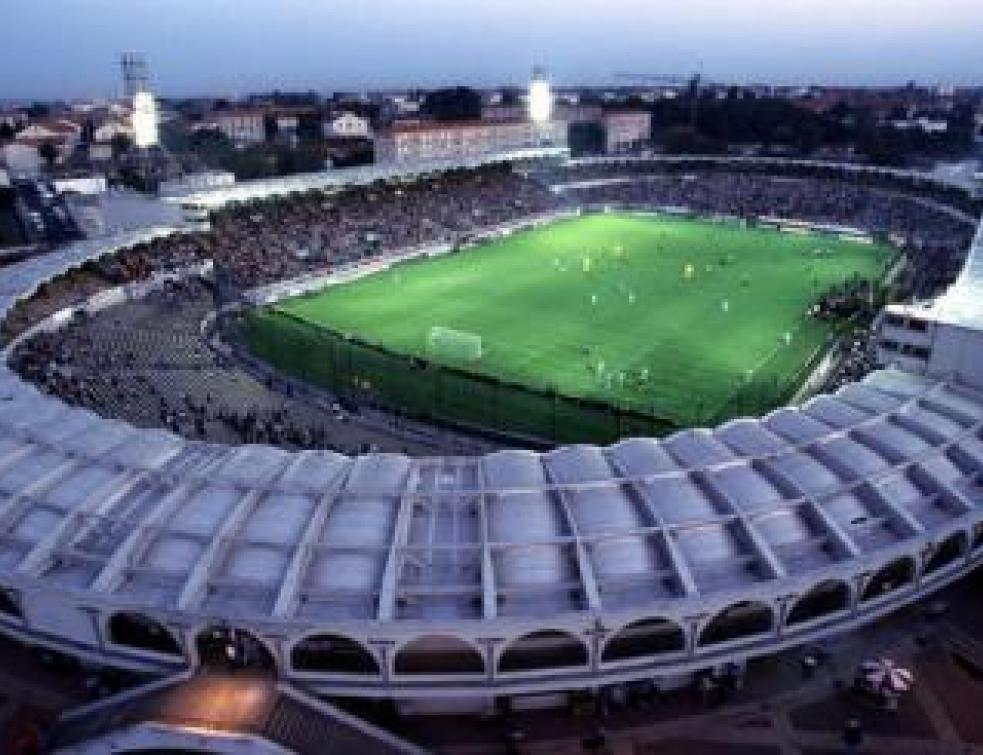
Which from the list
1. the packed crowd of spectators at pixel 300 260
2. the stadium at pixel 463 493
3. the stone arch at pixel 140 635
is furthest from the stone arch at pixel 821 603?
the packed crowd of spectators at pixel 300 260

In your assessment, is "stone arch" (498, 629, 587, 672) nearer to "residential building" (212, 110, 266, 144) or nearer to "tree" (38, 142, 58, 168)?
"tree" (38, 142, 58, 168)

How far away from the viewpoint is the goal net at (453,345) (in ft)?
199

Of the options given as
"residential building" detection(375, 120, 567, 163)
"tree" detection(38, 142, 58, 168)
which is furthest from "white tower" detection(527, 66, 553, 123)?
"tree" detection(38, 142, 58, 168)

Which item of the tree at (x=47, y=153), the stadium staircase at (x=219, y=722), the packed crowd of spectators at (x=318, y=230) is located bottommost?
the tree at (x=47, y=153)

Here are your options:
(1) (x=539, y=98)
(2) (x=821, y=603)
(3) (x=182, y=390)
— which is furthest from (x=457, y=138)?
(2) (x=821, y=603)

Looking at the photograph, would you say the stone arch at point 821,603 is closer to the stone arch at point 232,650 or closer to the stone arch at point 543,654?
the stone arch at point 543,654

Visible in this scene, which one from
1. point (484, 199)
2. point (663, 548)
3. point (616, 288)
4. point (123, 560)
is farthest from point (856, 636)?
point (484, 199)

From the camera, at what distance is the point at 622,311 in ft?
235

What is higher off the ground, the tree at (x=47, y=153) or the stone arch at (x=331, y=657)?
the stone arch at (x=331, y=657)

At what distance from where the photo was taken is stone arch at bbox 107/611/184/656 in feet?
81.0

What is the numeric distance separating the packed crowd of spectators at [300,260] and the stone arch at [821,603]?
72.0 feet

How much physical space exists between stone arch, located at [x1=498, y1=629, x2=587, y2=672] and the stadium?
6 cm

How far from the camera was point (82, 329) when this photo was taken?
58.3m

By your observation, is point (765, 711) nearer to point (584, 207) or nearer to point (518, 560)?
point (518, 560)
